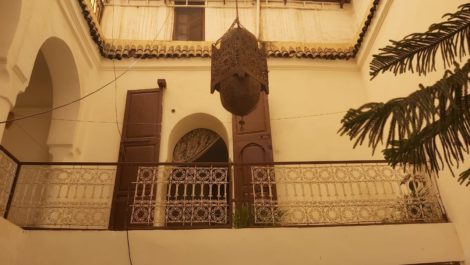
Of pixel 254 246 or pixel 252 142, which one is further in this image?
pixel 252 142

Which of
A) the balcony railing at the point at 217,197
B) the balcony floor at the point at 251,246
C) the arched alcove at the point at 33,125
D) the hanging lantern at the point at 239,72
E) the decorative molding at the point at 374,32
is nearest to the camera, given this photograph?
the hanging lantern at the point at 239,72

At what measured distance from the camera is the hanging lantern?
156 inches

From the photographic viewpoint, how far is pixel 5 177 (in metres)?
4.69

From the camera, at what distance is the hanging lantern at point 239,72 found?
3961mm

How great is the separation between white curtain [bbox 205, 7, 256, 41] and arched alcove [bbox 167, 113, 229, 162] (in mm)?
1897

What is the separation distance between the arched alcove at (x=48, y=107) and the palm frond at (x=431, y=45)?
5385 mm

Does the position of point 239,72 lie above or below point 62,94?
below

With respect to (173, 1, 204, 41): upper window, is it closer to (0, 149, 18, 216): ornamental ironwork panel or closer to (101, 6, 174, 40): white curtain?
(101, 6, 174, 40): white curtain

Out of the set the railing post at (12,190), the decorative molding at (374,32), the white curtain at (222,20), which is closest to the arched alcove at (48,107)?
the railing post at (12,190)

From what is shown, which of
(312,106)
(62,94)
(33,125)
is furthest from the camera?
(33,125)

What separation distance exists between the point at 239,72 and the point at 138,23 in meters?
4.89

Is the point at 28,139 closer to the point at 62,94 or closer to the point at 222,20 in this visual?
the point at 62,94

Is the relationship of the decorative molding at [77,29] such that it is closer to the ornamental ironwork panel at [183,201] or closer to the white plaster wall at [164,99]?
the white plaster wall at [164,99]

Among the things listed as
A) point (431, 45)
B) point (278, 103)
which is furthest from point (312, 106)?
point (431, 45)
